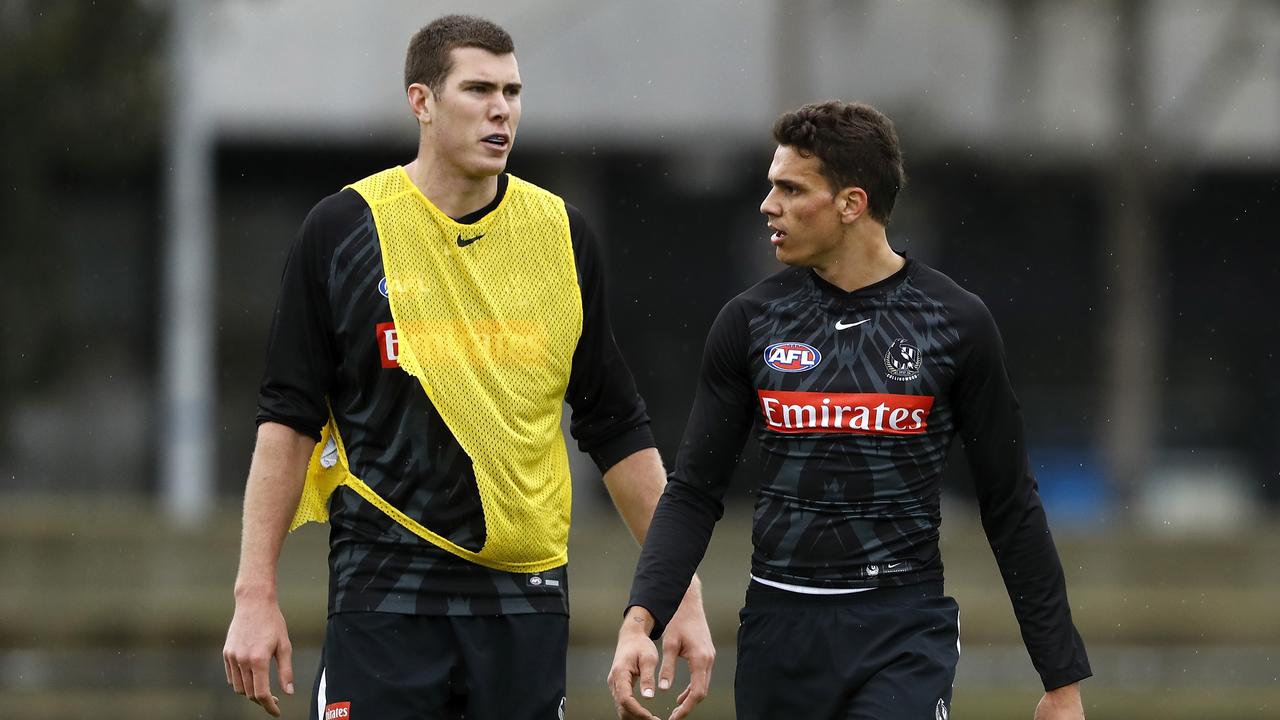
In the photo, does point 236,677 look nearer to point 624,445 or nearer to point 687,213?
point 624,445

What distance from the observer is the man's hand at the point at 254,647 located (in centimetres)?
471

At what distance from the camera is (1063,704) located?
4.80 m

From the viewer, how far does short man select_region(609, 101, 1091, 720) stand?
4.77 metres

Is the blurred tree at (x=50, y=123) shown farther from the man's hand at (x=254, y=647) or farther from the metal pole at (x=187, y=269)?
the man's hand at (x=254, y=647)

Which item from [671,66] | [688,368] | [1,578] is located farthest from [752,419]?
[688,368]

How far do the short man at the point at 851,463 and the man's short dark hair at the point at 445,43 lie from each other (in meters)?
0.77

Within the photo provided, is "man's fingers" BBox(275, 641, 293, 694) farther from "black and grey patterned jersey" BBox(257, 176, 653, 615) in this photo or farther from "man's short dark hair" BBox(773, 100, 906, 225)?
"man's short dark hair" BBox(773, 100, 906, 225)

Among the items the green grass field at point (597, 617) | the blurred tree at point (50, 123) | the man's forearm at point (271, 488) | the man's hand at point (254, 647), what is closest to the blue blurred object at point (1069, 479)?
the green grass field at point (597, 617)

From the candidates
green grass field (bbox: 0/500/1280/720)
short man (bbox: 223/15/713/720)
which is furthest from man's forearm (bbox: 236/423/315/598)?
green grass field (bbox: 0/500/1280/720)

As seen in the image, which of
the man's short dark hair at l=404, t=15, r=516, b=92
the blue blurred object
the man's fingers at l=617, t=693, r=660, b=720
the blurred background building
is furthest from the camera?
the blue blurred object

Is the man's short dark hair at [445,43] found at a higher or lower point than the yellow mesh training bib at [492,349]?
higher

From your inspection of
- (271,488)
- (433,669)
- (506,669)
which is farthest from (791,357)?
(271,488)

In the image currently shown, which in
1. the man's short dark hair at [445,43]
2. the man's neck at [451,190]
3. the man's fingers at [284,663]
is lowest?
the man's fingers at [284,663]

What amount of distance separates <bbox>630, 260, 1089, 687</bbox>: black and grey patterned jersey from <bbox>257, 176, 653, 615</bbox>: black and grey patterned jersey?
444 mm
